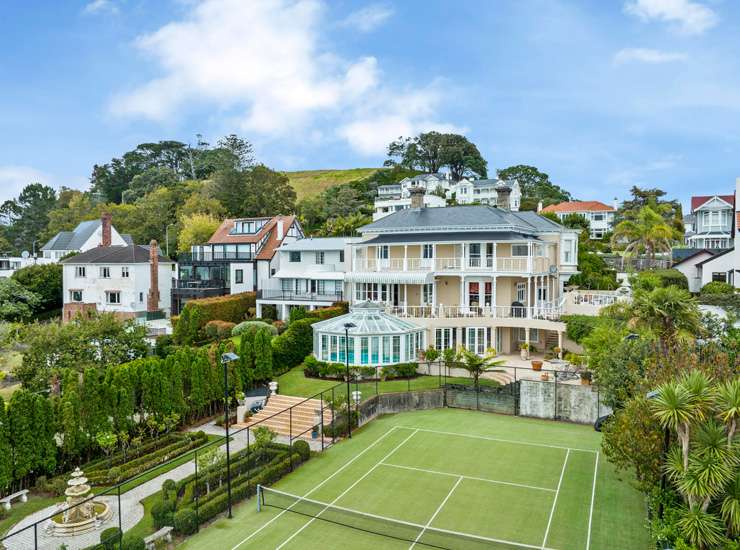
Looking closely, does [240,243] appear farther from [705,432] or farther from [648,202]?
[648,202]

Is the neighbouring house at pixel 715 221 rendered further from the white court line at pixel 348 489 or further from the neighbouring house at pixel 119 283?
the neighbouring house at pixel 119 283

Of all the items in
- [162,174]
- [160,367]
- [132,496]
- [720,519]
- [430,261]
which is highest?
[162,174]

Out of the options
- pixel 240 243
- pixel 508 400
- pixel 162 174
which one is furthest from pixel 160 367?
pixel 162 174

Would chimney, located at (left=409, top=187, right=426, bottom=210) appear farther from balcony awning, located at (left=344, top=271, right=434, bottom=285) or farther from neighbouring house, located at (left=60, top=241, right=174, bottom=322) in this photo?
neighbouring house, located at (left=60, top=241, right=174, bottom=322)

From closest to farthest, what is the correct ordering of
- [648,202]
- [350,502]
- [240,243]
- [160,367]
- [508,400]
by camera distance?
[350,502]
[160,367]
[508,400]
[240,243]
[648,202]

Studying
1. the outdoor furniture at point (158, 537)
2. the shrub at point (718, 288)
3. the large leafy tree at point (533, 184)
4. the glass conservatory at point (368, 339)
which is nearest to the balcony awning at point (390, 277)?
the glass conservatory at point (368, 339)


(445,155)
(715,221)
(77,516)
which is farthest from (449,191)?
(77,516)
